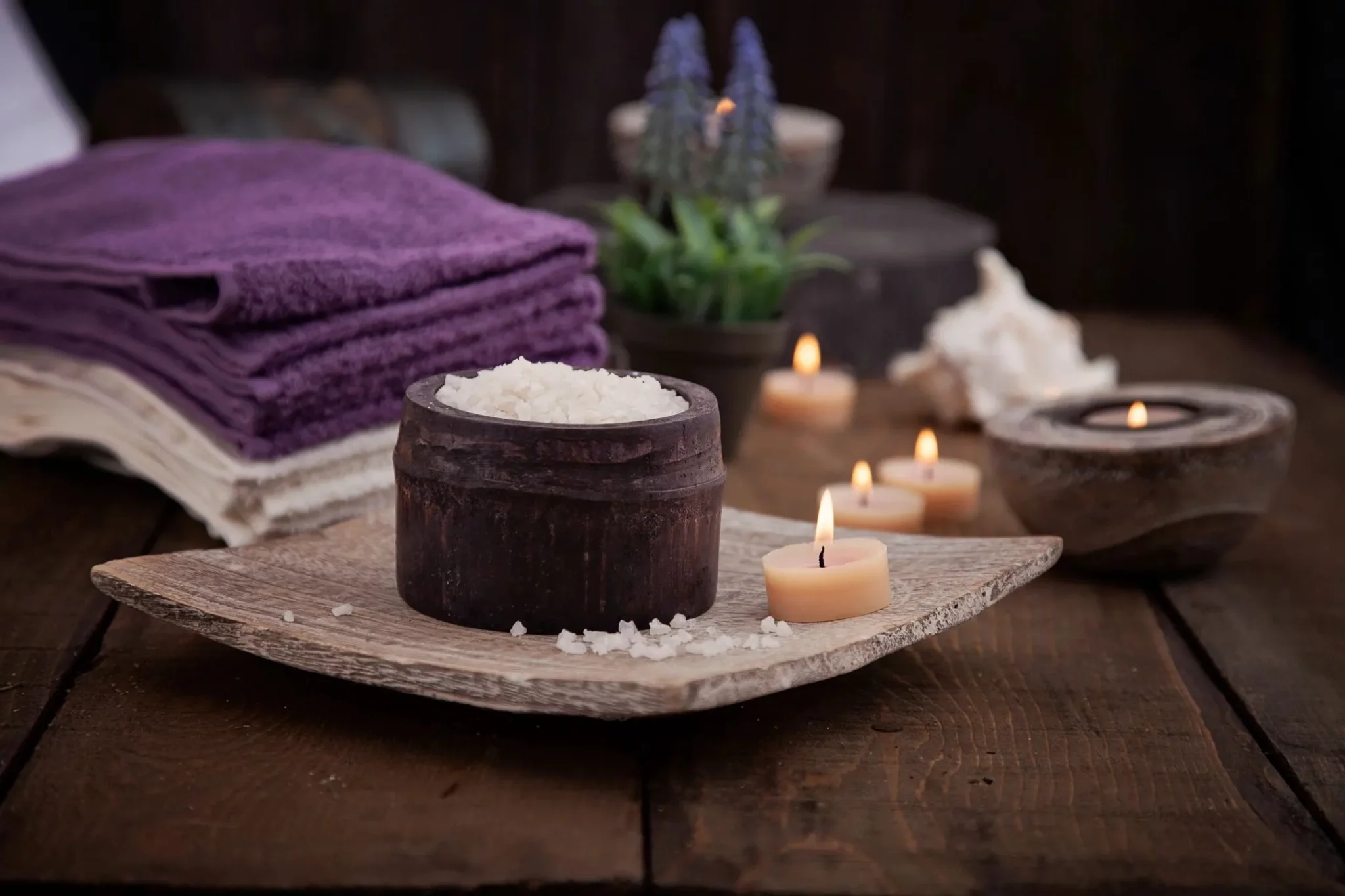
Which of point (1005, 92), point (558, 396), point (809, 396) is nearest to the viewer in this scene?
point (558, 396)

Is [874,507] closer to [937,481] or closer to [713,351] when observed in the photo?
[937,481]

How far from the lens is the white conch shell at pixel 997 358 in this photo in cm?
150

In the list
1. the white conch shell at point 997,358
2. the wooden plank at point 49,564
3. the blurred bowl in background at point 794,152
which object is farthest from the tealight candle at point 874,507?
the blurred bowl in background at point 794,152

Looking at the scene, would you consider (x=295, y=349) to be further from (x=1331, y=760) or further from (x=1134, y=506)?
(x=1331, y=760)

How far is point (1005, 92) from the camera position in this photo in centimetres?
243

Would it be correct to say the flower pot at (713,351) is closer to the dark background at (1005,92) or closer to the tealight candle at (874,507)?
the tealight candle at (874,507)

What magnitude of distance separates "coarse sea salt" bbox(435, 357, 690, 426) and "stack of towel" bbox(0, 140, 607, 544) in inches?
8.3

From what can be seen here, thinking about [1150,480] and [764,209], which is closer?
[1150,480]

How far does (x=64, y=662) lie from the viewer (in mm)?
862

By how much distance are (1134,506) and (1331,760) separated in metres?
0.26

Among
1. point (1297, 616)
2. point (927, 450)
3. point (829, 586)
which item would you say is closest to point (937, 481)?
point (927, 450)

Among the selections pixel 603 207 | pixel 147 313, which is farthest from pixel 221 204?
pixel 603 207

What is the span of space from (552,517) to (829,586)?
15 cm

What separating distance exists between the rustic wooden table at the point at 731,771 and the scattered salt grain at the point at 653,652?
6 centimetres
